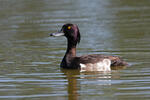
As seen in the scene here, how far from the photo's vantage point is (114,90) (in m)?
9.84

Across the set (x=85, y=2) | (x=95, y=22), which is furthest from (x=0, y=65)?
(x=85, y=2)

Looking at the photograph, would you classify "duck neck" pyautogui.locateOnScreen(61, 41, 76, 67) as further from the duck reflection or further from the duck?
the duck reflection

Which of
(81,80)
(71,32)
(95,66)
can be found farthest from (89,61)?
(81,80)

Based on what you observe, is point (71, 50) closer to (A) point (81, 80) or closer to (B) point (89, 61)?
(B) point (89, 61)

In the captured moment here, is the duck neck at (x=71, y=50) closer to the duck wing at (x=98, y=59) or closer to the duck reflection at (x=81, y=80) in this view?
the duck wing at (x=98, y=59)

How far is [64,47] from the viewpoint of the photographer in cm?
1526

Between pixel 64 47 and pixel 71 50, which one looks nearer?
pixel 71 50

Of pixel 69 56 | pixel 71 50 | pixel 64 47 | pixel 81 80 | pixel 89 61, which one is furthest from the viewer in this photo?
pixel 64 47

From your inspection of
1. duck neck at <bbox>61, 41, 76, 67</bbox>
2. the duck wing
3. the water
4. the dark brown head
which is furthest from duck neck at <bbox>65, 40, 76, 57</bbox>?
the water

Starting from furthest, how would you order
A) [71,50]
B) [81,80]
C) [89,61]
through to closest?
1. [71,50]
2. [89,61]
3. [81,80]

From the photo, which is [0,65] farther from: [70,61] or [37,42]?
[37,42]

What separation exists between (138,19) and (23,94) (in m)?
10.9

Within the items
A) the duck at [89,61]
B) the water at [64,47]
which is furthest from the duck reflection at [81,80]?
the duck at [89,61]

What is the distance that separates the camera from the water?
9992 mm
